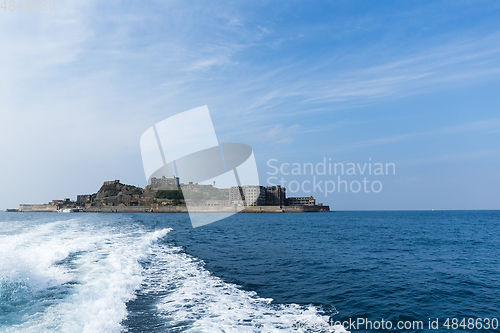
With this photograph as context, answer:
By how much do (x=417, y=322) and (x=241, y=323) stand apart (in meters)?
5.27

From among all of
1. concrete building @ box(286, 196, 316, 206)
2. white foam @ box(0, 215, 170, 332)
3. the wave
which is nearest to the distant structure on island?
concrete building @ box(286, 196, 316, 206)

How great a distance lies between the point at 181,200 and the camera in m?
150

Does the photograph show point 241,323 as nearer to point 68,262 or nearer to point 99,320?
point 99,320

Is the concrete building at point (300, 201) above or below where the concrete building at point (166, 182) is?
below

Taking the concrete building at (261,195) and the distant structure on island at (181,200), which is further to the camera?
the concrete building at (261,195)

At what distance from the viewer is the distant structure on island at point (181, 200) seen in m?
140

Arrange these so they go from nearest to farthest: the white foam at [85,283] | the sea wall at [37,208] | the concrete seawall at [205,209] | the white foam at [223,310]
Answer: the white foam at [85,283] < the white foam at [223,310] < the concrete seawall at [205,209] < the sea wall at [37,208]

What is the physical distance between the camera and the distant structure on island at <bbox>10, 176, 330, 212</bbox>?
139875mm

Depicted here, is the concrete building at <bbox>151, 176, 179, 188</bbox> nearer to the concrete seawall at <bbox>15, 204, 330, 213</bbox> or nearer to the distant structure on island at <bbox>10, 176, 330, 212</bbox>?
the distant structure on island at <bbox>10, 176, 330, 212</bbox>

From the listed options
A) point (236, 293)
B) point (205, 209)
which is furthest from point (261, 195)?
point (236, 293)

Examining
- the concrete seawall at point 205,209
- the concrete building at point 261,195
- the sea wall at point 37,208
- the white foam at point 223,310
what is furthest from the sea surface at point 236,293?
the sea wall at point 37,208

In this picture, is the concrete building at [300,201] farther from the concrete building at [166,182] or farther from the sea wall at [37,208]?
the sea wall at [37,208]

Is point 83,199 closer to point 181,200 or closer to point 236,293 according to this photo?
point 181,200

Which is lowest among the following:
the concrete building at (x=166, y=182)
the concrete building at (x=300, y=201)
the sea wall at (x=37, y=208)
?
the sea wall at (x=37, y=208)
